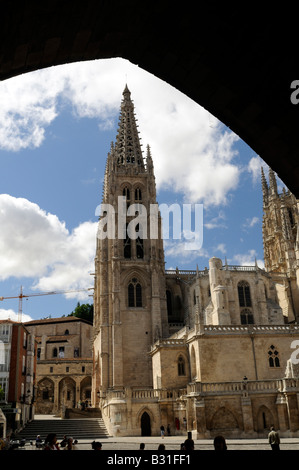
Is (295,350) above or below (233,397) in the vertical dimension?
above

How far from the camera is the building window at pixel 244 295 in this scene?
47562mm

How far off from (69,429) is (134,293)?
57.0ft

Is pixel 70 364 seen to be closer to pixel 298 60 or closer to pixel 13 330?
pixel 13 330

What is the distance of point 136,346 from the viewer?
1844 inches

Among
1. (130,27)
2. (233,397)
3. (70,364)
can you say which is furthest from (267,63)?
(70,364)

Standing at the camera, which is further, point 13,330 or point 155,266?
point 155,266

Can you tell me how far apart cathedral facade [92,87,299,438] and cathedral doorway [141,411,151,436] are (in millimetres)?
70

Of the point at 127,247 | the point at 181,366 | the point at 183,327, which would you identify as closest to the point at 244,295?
the point at 183,327

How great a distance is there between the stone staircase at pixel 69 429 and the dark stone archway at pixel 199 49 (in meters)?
32.3

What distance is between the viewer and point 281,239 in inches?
2589

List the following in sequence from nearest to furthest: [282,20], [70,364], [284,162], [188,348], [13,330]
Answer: [282,20], [284,162], [188,348], [13,330], [70,364]

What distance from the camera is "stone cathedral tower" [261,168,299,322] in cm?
5309

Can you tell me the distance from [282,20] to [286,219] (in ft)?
211

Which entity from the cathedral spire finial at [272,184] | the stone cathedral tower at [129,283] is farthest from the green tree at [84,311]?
the cathedral spire finial at [272,184]
